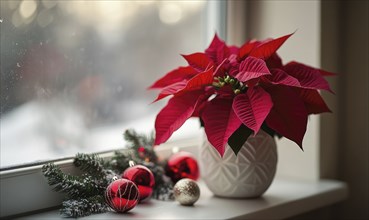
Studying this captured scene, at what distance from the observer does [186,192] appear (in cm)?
113

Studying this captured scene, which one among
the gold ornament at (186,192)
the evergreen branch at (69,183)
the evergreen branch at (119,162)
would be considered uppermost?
the evergreen branch at (119,162)

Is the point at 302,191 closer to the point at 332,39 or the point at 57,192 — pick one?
the point at 332,39

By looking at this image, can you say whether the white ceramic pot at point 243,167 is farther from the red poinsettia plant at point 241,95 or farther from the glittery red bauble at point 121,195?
the glittery red bauble at point 121,195

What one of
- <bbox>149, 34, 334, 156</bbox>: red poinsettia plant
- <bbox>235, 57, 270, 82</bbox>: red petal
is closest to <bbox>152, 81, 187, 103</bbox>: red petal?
<bbox>149, 34, 334, 156</bbox>: red poinsettia plant

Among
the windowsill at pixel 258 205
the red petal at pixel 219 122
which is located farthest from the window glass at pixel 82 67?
the red petal at pixel 219 122

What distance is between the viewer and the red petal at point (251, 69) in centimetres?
101

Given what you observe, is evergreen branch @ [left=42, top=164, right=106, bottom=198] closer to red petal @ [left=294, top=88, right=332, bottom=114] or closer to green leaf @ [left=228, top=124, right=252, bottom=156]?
green leaf @ [left=228, top=124, right=252, bottom=156]

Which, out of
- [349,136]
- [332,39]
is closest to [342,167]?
[349,136]

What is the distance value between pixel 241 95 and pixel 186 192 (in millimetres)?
231

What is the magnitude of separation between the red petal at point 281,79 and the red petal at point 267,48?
4 cm

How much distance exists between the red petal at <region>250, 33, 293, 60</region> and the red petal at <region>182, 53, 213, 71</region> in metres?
0.09

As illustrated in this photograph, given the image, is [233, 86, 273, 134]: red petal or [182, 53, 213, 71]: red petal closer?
[233, 86, 273, 134]: red petal

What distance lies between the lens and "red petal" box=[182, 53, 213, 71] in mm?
1115

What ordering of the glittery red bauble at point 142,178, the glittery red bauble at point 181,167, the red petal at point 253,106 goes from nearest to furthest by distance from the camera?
the red petal at point 253,106, the glittery red bauble at point 142,178, the glittery red bauble at point 181,167
